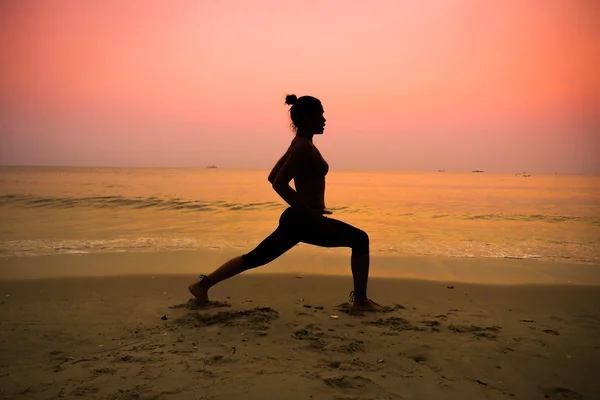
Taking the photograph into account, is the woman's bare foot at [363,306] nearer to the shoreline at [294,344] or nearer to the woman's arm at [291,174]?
the shoreline at [294,344]

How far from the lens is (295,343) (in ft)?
11.5

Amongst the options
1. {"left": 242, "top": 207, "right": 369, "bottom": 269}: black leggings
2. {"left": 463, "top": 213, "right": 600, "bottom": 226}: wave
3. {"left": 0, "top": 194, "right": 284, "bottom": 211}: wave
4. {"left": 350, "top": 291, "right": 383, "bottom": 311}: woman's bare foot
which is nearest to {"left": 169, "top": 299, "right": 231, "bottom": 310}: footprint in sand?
{"left": 242, "top": 207, "right": 369, "bottom": 269}: black leggings

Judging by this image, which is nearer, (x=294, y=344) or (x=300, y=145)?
(x=294, y=344)

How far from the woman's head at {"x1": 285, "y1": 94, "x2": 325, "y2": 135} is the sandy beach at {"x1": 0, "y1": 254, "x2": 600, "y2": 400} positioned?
1.89 m

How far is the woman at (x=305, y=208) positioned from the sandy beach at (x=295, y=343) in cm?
53

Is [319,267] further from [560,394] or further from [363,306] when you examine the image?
[560,394]

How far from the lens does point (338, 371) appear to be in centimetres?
293

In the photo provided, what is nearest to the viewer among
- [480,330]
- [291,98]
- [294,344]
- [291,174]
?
[294,344]

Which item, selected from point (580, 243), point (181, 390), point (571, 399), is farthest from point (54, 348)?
point (580, 243)

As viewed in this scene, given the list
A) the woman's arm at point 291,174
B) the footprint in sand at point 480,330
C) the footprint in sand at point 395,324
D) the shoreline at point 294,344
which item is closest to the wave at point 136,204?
the shoreline at point 294,344

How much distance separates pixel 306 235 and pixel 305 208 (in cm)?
27

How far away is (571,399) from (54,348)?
3.73m

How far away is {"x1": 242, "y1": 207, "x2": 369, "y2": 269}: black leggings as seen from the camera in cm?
407

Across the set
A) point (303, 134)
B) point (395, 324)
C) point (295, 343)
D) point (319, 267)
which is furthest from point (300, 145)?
point (319, 267)
